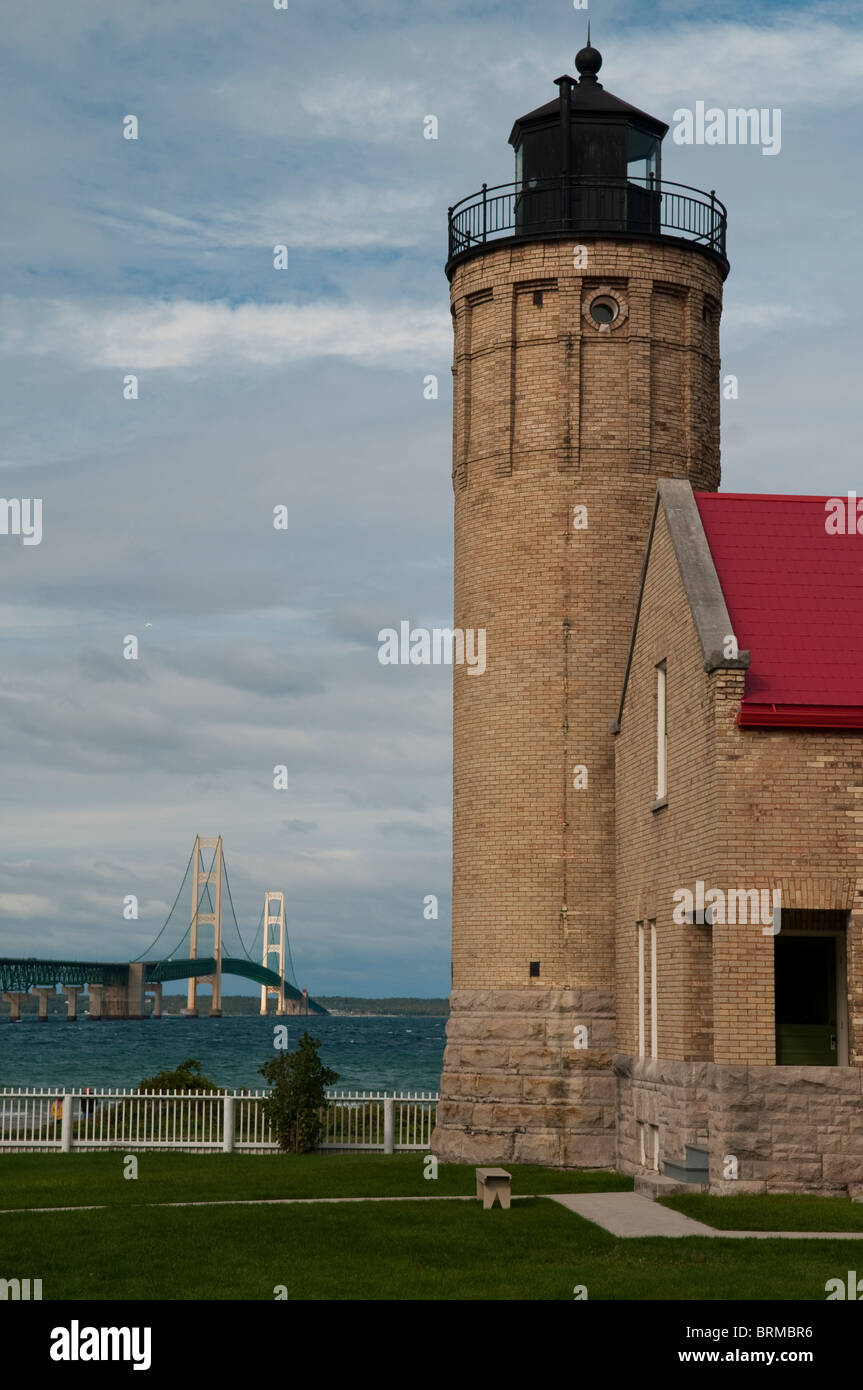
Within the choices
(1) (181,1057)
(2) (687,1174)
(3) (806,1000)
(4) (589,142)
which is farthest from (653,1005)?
(1) (181,1057)

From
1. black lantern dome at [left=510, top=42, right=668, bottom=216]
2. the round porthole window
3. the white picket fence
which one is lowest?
the white picket fence

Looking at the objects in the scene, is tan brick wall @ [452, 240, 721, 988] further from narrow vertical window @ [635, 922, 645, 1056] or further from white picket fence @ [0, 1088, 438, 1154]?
white picket fence @ [0, 1088, 438, 1154]

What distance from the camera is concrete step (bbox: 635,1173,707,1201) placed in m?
20.4

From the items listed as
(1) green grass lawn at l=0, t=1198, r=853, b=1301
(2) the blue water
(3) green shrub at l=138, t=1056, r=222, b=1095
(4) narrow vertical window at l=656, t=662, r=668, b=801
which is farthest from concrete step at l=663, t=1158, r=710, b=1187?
(2) the blue water

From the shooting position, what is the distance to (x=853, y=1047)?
20.2 m

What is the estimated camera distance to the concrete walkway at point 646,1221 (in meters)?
17.0

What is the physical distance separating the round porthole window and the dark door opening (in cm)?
1221

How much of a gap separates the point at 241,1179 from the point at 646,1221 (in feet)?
26.6

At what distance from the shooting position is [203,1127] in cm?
3088

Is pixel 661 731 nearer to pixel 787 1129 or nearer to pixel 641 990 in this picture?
pixel 641 990

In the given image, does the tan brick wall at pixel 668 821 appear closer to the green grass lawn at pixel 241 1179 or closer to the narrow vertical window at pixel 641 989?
the narrow vertical window at pixel 641 989

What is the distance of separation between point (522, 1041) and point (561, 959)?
1564 millimetres

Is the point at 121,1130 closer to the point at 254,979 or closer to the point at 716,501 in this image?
the point at 716,501

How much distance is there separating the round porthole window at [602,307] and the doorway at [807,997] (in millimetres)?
12207
